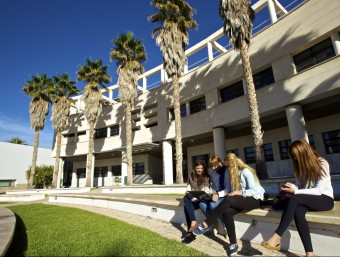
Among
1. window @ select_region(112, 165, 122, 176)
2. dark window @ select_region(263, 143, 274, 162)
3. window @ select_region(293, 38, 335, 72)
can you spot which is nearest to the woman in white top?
window @ select_region(293, 38, 335, 72)

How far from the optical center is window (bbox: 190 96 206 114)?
2025 centimetres

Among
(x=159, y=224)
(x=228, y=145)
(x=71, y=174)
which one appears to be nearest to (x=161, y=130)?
(x=228, y=145)

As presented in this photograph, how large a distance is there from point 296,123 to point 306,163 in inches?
430

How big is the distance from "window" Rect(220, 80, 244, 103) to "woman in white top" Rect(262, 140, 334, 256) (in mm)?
14614

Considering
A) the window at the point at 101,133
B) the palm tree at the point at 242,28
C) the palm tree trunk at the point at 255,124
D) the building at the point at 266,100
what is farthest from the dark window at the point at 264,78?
the window at the point at 101,133

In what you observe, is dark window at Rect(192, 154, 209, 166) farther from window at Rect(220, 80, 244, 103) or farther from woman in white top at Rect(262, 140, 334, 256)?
woman in white top at Rect(262, 140, 334, 256)

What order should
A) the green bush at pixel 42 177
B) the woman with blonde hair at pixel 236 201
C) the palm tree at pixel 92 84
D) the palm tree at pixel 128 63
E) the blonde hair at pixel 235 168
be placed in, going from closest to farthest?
1. the woman with blonde hair at pixel 236 201
2. the blonde hair at pixel 235 168
3. the palm tree at pixel 128 63
4. the palm tree at pixel 92 84
5. the green bush at pixel 42 177

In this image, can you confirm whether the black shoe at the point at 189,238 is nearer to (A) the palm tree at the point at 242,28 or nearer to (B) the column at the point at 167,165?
(A) the palm tree at the point at 242,28

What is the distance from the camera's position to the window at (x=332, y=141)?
15107 mm

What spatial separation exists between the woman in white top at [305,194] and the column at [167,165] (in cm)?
1730

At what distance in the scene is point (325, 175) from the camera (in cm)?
348

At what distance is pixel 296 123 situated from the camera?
13.1 m

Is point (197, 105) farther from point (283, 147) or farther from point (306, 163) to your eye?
point (306, 163)

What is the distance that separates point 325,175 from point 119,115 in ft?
84.4
